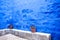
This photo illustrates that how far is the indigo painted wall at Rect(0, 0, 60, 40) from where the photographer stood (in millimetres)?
2426

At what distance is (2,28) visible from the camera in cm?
342

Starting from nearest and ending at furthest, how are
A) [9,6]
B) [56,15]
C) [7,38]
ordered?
[56,15]
[7,38]
[9,6]

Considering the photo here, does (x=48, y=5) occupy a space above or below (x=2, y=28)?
above

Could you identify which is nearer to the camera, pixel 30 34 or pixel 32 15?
pixel 30 34

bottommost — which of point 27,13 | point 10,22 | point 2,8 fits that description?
point 10,22

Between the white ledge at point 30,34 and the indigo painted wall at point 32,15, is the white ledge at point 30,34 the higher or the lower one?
the lower one

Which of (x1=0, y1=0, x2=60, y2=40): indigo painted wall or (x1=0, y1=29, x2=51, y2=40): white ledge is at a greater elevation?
(x1=0, y1=0, x2=60, y2=40): indigo painted wall

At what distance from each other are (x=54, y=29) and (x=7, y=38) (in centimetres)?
125

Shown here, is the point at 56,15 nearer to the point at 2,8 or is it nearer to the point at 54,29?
the point at 54,29

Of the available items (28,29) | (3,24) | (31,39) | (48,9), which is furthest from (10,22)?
(48,9)

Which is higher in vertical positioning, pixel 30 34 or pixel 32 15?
pixel 32 15

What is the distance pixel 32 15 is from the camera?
9.48ft

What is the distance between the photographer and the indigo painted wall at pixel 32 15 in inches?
95.5

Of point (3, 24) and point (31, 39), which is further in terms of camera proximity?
point (3, 24)
